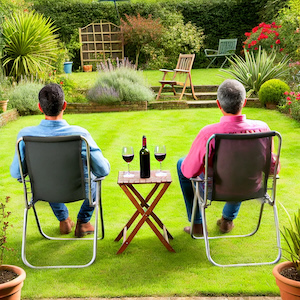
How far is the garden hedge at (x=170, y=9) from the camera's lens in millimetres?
16547

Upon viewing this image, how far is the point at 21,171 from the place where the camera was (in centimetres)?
299

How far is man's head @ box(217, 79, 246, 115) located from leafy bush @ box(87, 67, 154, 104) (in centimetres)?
700

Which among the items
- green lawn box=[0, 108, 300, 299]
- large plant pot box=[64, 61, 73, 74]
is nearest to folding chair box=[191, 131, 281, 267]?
green lawn box=[0, 108, 300, 299]

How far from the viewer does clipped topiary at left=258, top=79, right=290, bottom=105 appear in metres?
9.45

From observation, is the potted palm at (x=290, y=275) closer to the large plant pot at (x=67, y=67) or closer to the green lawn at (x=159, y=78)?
the green lawn at (x=159, y=78)

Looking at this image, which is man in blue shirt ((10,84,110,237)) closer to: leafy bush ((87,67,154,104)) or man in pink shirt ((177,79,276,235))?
man in pink shirt ((177,79,276,235))

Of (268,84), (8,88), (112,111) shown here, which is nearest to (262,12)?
(268,84)

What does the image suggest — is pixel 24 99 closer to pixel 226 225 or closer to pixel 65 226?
pixel 65 226

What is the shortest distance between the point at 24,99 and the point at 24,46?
200cm

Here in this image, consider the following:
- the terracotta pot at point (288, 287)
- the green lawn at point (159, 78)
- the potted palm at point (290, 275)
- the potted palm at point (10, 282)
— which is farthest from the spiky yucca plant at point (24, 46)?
the terracotta pot at point (288, 287)

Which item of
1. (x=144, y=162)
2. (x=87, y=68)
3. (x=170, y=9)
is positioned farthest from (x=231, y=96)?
(x=170, y=9)

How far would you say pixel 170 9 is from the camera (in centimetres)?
1672

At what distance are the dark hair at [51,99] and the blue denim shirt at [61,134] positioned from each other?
0.08 meters

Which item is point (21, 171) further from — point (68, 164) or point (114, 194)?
point (114, 194)
